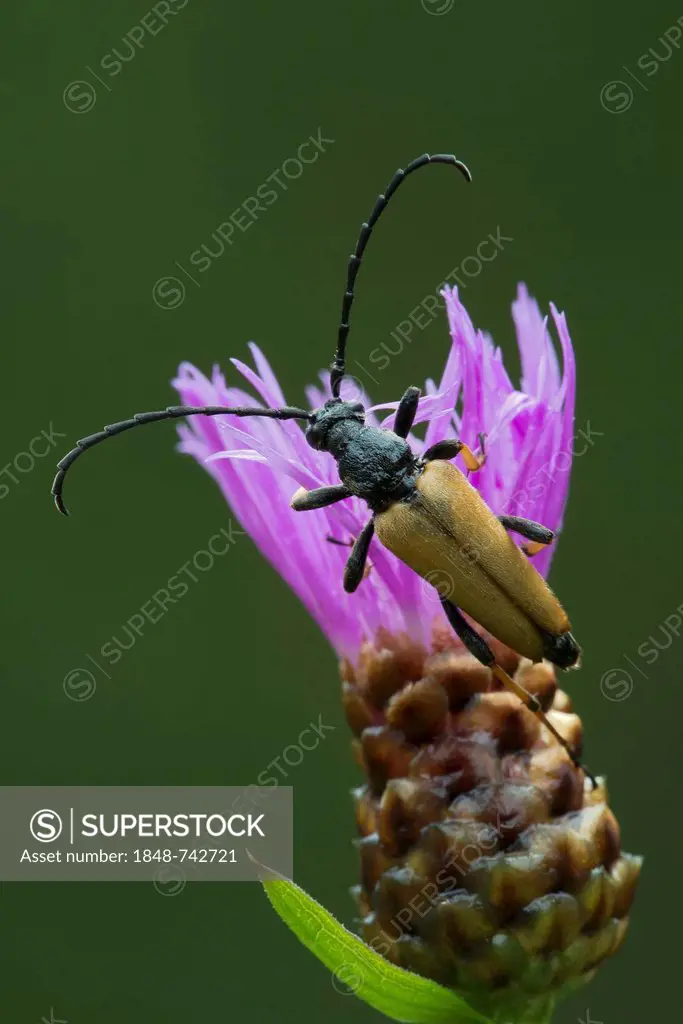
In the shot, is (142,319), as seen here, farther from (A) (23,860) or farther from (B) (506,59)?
(A) (23,860)

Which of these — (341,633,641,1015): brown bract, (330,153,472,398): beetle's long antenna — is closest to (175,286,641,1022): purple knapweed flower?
(341,633,641,1015): brown bract

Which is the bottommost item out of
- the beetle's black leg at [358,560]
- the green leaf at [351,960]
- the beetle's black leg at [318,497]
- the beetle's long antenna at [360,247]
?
the green leaf at [351,960]

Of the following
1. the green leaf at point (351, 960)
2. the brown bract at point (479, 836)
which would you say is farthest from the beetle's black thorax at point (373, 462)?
the green leaf at point (351, 960)

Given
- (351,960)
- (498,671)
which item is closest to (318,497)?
(498,671)

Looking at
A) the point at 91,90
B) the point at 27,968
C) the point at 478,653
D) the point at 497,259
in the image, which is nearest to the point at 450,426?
the point at 478,653

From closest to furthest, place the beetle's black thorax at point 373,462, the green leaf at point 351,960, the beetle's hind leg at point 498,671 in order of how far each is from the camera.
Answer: the green leaf at point 351,960, the beetle's hind leg at point 498,671, the beetle's black thorax at point 373,462

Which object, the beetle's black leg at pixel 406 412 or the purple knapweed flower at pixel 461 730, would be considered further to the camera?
the beetle's black leg at pixel 406 412

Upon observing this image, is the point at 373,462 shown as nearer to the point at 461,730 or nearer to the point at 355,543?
the point at 355,543

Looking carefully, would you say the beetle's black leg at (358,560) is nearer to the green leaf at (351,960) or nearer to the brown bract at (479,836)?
the brown bract at (479,836)
